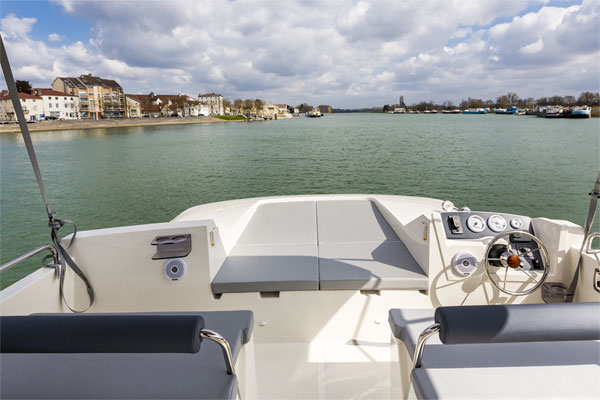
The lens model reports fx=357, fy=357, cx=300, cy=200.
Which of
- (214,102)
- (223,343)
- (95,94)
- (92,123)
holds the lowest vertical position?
(223,343)

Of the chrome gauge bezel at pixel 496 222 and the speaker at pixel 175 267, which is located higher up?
the chrome gauge bezel at pixel 496 222

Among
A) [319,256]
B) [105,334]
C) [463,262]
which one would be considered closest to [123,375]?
[105,334]

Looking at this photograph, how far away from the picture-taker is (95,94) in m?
64.9

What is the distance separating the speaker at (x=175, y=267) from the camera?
6.90 ft

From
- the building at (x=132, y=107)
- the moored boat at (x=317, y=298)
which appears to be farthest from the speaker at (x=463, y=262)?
the building at (x=132, y=107)

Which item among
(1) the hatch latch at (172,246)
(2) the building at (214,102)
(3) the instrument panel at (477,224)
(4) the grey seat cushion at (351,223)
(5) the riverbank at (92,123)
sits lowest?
(4) the grey seat cushion at (351,223)

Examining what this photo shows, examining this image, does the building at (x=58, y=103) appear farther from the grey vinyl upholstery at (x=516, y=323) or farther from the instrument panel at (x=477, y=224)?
the grey vinyl upholstery at (x=516, y=323)

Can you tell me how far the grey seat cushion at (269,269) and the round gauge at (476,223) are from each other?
3.23 feet

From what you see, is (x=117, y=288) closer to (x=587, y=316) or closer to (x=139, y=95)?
(x=587, y=316)

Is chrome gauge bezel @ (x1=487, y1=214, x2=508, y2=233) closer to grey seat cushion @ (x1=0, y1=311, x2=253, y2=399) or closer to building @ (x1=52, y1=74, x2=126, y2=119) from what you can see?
grey seat cushion @ (x1=0, y1=311, x2=253, y2=399)

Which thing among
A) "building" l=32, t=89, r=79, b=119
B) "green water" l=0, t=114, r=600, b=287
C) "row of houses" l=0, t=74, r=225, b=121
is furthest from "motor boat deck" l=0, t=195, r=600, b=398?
"building" l=32, t=89, r=79, b=119

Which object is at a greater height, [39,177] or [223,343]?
[39,177]

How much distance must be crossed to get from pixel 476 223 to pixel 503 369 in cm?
111

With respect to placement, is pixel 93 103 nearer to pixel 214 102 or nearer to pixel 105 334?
pixel 214 102
